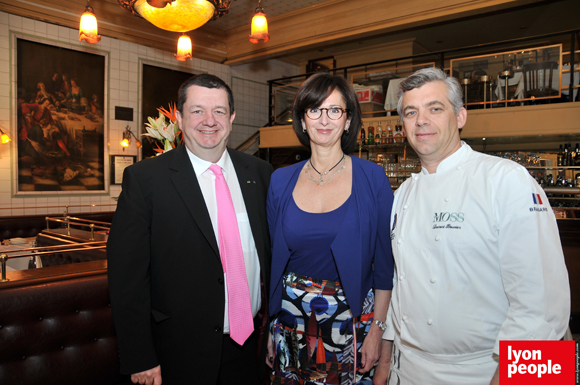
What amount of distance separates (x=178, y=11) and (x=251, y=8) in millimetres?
5115

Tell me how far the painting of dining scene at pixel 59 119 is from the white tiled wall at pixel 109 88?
0.45 feet

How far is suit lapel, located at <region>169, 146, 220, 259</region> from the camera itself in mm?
1652

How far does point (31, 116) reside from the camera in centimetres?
750

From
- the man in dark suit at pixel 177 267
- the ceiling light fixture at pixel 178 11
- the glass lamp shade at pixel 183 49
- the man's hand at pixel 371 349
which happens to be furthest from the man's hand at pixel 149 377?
the glass lamp shade at pixel 183 49

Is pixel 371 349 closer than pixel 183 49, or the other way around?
pixel 371 349

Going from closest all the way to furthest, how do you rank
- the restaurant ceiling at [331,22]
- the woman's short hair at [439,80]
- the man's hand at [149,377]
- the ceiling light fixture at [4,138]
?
the woman's short hair at [439,80], the man's hand at [149,377], the ceiling light fixture at [4,138], the restaurant ceiling at [331,22]

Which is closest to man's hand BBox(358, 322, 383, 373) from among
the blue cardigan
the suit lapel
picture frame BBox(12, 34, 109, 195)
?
the blue cardigan

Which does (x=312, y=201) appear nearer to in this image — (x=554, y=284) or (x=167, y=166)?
(x=167, y=166)

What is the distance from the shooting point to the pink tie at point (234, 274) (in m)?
1.70

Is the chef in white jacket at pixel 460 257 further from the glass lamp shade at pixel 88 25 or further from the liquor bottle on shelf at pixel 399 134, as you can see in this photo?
the liquor bottle on shelf at pixel 399 134

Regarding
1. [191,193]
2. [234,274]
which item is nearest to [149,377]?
[234,274]

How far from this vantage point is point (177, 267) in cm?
165

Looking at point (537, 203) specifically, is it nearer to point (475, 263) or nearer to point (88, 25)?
point (475, 263)

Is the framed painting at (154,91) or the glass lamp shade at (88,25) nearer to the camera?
the glass lamp shade at (88,25)
